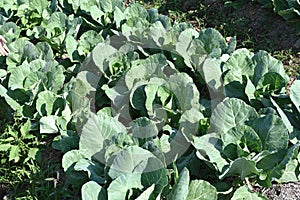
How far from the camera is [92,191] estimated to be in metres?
2.70

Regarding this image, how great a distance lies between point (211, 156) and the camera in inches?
112

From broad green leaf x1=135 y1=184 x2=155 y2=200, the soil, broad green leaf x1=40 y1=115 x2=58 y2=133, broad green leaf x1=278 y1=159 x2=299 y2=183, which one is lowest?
the soil

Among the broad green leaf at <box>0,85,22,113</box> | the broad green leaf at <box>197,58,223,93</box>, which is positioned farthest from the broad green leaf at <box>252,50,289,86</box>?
the broad green leaf at <box>0,85,22,113</box>

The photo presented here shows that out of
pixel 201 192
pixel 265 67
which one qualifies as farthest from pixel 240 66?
pixel 201 192

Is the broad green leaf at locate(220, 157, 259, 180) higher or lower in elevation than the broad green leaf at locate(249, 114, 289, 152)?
lower

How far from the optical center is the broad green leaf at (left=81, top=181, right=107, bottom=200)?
267cm

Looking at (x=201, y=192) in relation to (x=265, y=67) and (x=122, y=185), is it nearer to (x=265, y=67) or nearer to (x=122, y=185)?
(x=122, y=185)

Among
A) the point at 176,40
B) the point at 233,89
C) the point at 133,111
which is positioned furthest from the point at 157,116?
the point at 176,40

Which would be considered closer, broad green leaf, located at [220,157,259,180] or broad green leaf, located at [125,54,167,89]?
broad green leaf, located at [220,157,259,180]

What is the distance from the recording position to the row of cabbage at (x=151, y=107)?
2.81 m

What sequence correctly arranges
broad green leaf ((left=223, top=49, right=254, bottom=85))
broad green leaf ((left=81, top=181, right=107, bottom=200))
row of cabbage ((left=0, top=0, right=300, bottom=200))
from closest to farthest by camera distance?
1. broad green leaf ((left=81, top=181, right=107, bottom=200))
2. row of cabbage ((left=0, top=0, right=300, bottom=200))
3. broad green leaf ((left=223, top=49, right=254, bottom=85))

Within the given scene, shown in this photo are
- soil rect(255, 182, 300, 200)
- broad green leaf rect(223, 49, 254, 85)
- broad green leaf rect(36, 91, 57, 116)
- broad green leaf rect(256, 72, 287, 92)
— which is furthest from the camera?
broad green leaf rect(36, 91, 57, 116)

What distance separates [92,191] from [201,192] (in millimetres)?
564

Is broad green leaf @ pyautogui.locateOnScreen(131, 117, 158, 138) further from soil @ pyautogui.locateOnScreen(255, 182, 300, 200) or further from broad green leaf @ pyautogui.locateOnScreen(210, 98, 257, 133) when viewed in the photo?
soil @ pyautogui.locateOnScreen(255, 182, 300, 200)
